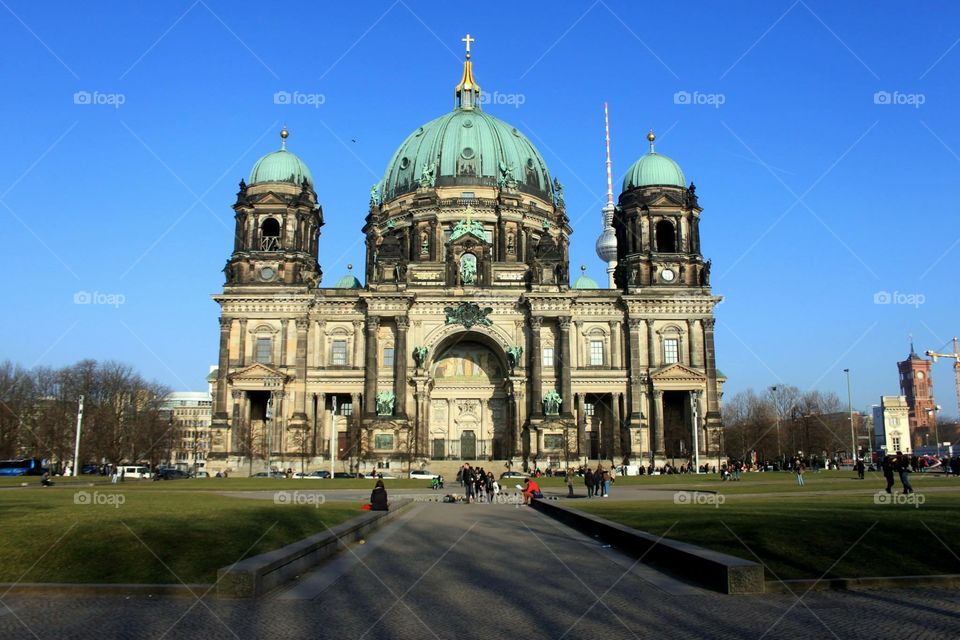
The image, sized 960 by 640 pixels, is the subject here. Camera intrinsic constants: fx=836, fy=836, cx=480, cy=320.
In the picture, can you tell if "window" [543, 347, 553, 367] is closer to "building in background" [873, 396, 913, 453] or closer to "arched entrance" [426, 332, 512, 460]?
"arched entrance" [426, 332, 512, 460]

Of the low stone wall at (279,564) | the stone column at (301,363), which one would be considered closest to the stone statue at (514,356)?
the stone column at (301,363)

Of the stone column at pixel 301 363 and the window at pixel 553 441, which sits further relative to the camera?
the stone column at pixel 301 363

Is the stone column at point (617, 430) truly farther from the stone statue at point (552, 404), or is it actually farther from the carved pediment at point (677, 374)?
the stone statue at point (552, 404)

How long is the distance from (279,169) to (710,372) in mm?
43914

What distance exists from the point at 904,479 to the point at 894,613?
22.2 meters

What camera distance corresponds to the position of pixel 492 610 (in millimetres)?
12070

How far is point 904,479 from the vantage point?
31078mm

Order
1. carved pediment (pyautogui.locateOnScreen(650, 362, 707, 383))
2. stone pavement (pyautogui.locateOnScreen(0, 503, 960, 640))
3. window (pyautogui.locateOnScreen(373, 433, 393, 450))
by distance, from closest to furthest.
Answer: stone pavement (pyautogui.locateOnScreen(0, 503, 960, 640)), window (pyautogui.locateOnScreen(373, 433, 393, 450)), carved pediment (pyautogui.locateOnScreen(650, 362, 707, 383))

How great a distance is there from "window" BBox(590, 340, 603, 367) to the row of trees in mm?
44132

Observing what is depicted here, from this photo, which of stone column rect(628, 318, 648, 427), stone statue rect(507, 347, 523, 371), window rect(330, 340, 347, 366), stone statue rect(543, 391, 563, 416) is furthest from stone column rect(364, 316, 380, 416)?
stone column rect(628, 318, 648, 427)

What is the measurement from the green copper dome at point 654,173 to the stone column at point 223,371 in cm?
3972

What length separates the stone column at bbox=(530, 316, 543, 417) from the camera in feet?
239

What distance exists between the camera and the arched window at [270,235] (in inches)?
3031

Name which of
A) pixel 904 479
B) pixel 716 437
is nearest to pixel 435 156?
pixel 716 437
